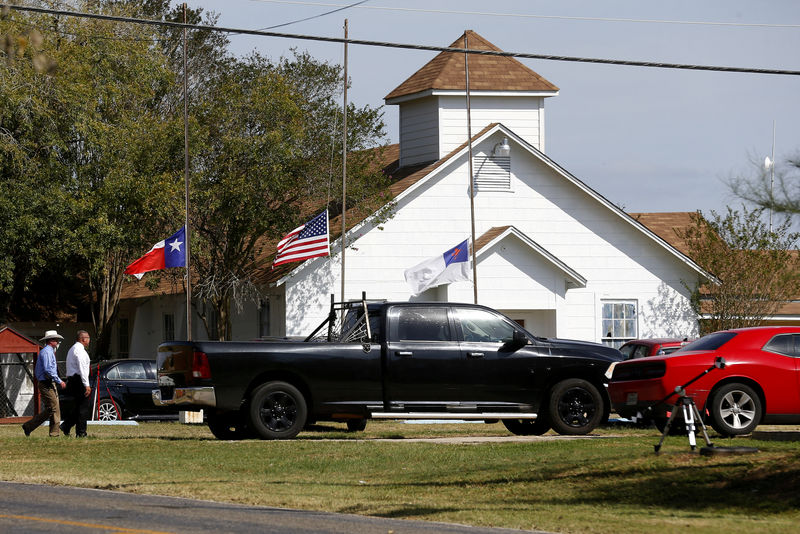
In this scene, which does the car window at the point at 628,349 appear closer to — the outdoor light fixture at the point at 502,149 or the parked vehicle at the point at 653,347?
the parked vehicle at the point at 653,347

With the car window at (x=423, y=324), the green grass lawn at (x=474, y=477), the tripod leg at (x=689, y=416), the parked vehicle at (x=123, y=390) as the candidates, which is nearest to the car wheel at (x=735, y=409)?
the green grass lawn at (x=474, y=477)

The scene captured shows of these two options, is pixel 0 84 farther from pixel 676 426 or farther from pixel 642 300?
pixel 676 426

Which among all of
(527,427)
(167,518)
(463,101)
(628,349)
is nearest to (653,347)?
(628,349)

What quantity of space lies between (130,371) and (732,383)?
13333mm

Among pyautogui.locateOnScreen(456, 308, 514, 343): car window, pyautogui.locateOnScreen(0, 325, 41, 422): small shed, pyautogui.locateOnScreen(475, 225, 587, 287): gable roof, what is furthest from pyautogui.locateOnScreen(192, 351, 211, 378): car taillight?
pyautogui.locateOnScreen(475, 225, 587, 287): gable roof

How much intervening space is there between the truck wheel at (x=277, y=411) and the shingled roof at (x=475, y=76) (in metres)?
19.7

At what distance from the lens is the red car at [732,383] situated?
16.7 meters

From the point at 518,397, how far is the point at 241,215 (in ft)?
53.5

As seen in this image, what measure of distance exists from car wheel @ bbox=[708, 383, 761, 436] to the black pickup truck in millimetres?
1926

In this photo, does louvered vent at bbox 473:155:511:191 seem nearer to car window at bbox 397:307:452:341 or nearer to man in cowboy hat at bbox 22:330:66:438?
car window at bbox 397:307:452:341

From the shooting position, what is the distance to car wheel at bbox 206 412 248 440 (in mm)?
18422

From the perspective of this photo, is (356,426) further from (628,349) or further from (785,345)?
(785,345)

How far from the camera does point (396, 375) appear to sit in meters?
17.6

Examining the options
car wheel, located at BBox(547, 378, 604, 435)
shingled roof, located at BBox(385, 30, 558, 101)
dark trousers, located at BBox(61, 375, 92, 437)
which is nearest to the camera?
car wheel, located at BBox(547, 378, 604, 435)
